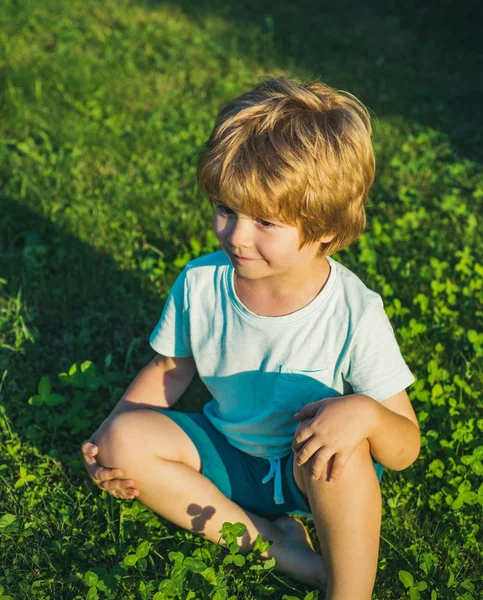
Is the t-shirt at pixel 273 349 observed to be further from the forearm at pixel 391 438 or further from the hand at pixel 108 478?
the hand at pixel 108 478

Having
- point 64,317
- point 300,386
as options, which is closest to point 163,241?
point 64,317

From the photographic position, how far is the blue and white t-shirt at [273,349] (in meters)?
2.28

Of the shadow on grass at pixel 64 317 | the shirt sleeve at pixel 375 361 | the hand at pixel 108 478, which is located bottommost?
the shadow on grass at pixel 64 317

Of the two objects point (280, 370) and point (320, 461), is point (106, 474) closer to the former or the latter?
point (280, 370)

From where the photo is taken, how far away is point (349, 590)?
7.16 feet

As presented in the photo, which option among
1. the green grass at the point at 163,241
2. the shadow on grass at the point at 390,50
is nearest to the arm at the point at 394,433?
the green grass at the point at 163,241

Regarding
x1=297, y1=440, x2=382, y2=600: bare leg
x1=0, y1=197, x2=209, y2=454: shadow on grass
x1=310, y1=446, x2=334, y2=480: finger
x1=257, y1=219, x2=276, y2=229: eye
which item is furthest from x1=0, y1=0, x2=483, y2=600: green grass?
x1=257, y1=219, x2=276, y2=229: eye

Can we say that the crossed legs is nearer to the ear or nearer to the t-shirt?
the t-shirt

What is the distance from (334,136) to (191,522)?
1.40 metres

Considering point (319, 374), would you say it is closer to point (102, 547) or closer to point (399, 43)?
point (102, 547)

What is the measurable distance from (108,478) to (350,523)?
855 millimetres

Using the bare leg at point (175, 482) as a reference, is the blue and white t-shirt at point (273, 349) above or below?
above

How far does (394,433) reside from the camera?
86.0 inches

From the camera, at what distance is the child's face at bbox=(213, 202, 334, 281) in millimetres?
2150
